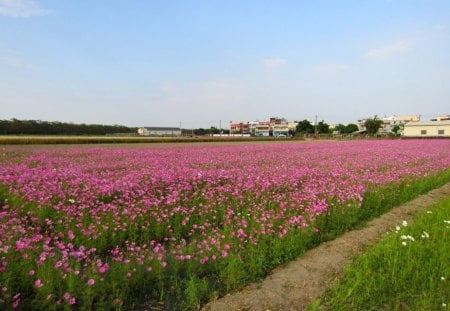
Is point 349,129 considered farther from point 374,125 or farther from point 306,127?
point 374,125

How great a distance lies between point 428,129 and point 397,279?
8398 cm

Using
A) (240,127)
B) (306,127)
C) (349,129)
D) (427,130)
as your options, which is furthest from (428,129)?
(240,127)

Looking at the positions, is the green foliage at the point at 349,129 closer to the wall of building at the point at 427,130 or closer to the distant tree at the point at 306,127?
the distant tree at the point at 306,127

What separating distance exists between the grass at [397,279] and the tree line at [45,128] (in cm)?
9907

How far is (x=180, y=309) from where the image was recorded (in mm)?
3377

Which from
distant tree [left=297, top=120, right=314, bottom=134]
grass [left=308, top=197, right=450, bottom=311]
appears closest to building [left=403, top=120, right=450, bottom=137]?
distant tree [left=297, top=120, right=314, bottom=134]

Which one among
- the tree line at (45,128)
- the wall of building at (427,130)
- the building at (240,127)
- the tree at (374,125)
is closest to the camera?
the wall of building at (427,130)

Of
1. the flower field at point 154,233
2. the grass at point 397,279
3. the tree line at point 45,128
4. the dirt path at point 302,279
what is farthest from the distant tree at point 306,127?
the grass at point 397,279

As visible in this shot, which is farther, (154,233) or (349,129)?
(349,129)

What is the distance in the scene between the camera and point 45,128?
9550 centimetres

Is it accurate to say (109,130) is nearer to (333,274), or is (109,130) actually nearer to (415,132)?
(415,132)

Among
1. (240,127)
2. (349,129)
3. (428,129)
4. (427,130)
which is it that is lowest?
(427,130)

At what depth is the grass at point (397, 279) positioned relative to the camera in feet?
11.0

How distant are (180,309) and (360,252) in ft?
9.84
